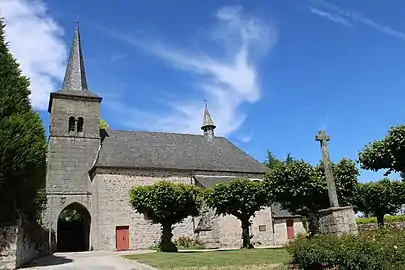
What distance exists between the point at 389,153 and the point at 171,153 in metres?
21.4

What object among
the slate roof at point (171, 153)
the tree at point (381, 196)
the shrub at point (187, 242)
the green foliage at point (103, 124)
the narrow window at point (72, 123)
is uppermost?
the green foliage at point (103, 124)

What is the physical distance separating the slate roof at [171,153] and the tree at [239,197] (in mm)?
9735

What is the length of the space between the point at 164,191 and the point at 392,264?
54.0 feet

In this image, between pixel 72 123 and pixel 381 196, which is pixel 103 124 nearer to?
pixel 72 123

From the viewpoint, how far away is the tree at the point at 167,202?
2231 centimetres

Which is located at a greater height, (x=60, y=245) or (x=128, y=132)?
(x=128, y=132)

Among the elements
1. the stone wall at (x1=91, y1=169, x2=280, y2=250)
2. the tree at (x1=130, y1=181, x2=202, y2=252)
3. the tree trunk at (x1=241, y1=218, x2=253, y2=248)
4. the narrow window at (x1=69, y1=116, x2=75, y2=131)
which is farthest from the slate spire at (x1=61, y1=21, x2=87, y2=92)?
the tree trunk at (x1=241, y1=218, x2=253, y2=248)

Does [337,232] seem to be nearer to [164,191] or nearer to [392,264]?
[392,264]

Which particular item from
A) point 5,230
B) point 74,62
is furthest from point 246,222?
point 74,62

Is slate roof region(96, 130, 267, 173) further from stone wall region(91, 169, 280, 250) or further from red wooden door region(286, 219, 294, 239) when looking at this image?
red wooden door region(286, 219, 294, 239)

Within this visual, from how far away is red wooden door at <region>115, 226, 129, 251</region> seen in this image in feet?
96.6

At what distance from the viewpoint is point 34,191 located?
17.5 meters

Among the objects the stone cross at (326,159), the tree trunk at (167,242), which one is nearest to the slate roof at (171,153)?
the tree trunk at (167,242)

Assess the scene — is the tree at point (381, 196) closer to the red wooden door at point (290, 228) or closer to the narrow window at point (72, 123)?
the red wooden door at point (290, 228)
